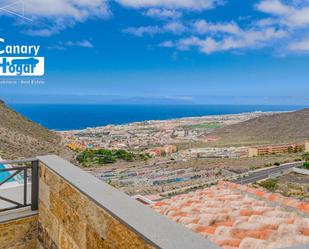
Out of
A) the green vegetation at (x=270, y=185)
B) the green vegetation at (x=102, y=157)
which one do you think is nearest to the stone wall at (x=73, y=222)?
the green vegetation at (x=270, y=185)

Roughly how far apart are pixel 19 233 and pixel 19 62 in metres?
6.65

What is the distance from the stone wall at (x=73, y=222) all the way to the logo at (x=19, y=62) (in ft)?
21.7

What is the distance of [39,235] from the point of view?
6.71 feet

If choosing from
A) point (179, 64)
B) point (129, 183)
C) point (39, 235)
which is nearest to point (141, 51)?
point (179, 64)

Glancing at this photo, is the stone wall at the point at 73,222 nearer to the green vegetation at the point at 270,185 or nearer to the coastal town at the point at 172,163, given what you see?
the coastal town at the point at 172,163

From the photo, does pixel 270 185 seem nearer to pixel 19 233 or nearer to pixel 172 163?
pixel 172 163

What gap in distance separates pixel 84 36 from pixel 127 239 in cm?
6777

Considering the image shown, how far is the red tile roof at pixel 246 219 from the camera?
1.42m

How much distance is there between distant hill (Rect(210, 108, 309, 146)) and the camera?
133 feet

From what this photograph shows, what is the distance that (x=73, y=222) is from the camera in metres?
1.52

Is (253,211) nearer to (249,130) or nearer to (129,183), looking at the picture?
(129,183)

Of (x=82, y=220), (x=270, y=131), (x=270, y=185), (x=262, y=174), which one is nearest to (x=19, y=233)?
(x=82, y=220)

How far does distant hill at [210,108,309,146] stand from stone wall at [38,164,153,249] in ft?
131

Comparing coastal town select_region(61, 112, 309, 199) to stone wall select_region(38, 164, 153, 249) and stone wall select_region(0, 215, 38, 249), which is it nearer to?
stone wall select_region(0, 215, 38, 249)
